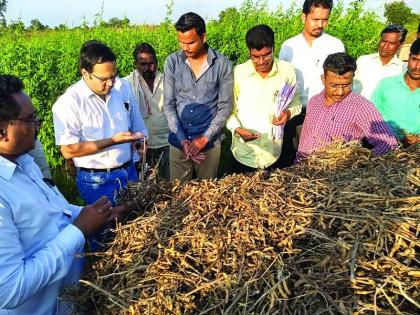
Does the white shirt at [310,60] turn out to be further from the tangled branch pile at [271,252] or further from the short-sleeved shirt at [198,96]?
the tangled branch pile at [271,252]

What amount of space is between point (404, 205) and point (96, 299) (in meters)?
1.40

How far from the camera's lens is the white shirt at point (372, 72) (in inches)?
192

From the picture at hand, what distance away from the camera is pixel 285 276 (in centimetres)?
147

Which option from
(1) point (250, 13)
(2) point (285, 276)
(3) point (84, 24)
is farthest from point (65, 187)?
(1) point (250, 13)

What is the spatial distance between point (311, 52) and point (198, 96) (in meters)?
1.48

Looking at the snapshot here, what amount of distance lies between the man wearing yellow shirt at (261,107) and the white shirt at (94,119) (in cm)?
111

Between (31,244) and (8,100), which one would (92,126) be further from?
(31,244)

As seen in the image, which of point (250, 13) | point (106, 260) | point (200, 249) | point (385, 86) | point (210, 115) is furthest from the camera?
point (250, 13)

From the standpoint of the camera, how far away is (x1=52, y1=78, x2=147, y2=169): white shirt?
3.35m

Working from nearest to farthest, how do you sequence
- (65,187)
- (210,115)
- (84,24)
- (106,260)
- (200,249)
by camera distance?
(200,249), (106,260), (210,115), (65,187), (84,24)

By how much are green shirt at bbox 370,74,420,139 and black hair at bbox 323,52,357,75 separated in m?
0.79

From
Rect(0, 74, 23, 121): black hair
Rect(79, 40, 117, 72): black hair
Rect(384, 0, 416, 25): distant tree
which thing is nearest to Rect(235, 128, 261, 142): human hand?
Rect(79, 40, 117, 72): black hair

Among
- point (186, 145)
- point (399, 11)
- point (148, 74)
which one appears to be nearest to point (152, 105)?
point (148, 74)

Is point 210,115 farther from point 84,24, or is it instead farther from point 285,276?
point 84,24
